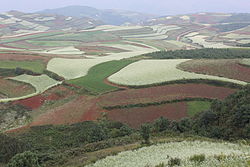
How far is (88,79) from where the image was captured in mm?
51062

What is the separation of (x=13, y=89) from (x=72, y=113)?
21388mm

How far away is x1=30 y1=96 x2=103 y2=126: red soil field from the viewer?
3512 cm

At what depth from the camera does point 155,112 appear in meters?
36.3

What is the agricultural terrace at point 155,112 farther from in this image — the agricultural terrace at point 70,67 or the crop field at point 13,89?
the agricultural terrace at point 70,67

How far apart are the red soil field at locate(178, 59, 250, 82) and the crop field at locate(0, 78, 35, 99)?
29.5 meters

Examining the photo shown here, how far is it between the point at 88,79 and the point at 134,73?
884 cm

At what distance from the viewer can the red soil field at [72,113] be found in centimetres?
3512

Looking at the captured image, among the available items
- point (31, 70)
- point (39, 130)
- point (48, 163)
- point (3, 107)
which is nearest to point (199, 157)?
point (48, 163)

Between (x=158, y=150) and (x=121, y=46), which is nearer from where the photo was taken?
(x=158, y=150)

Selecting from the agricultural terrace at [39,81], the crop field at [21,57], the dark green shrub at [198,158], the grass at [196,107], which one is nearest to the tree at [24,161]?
the dark green shrub at [198,158]

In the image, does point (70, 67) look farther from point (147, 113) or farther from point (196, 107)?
point (196, 107)

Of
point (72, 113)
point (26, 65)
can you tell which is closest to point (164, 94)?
point (72, 113)

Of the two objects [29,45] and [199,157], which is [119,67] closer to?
[199,157]

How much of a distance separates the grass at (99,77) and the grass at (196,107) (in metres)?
13.6
